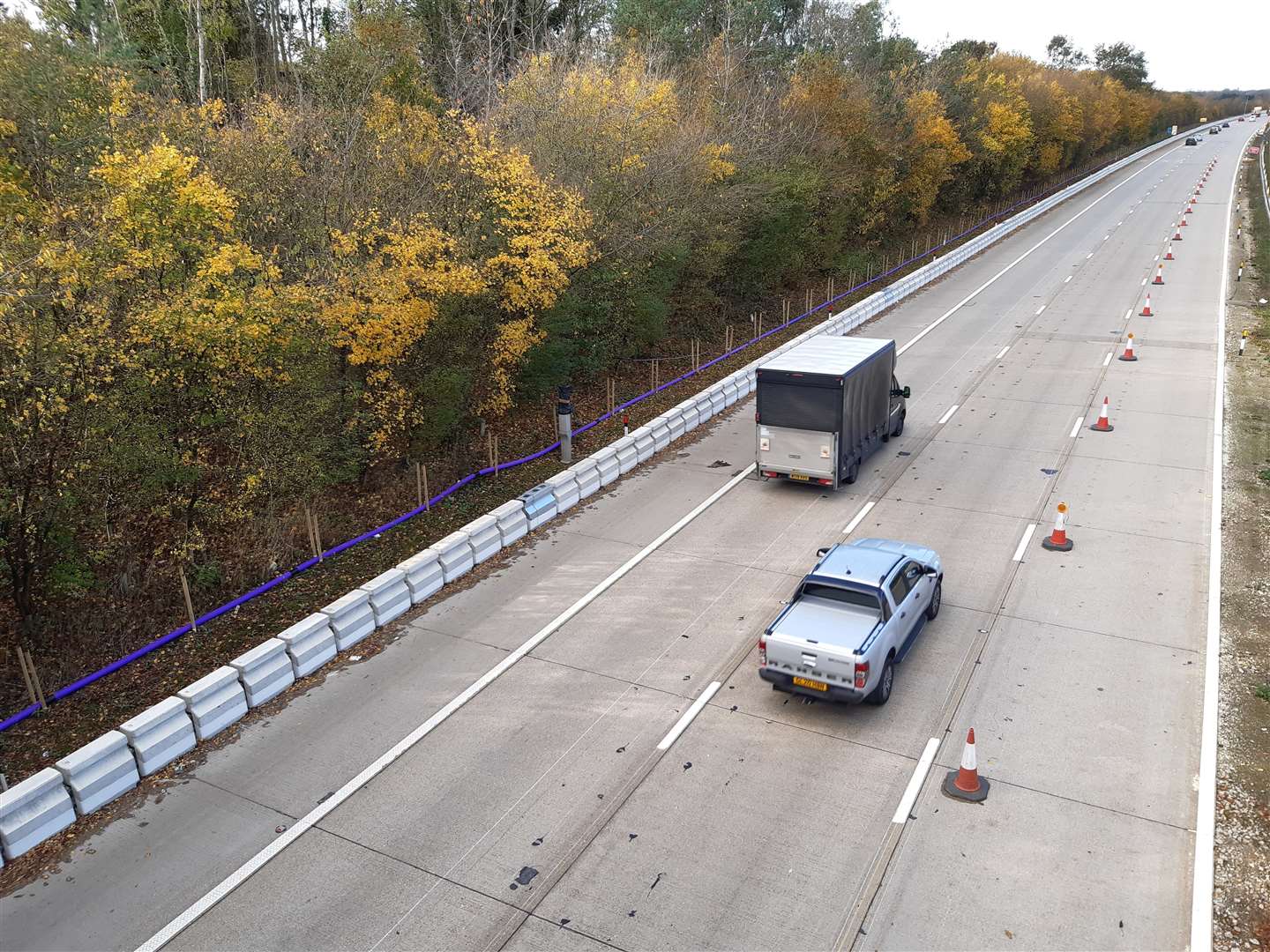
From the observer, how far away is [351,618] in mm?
13742

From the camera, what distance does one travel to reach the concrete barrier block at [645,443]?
21.7m

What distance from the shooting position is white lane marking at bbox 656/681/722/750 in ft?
37.0

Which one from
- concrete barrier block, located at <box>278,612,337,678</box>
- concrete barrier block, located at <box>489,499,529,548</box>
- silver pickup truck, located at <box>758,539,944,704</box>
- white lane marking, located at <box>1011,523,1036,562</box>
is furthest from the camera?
concrete barrier block, located at <box>489,499,529,548</box>

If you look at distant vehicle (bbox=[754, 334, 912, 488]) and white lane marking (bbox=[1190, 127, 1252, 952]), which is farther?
distant vehicle (bbox=[754, 334, 912, 488])

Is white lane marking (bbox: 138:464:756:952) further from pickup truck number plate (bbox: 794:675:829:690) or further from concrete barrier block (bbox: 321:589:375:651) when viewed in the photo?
pickup truck number plate (bbox: 794:675:829:690)

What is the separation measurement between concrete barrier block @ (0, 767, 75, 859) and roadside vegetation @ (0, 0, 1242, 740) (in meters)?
4.01

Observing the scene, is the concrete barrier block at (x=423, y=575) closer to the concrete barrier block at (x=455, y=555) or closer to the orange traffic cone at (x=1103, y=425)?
the concrete barrier block at (x=455, y=555)

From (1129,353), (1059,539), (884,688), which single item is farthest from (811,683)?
(1129,353)

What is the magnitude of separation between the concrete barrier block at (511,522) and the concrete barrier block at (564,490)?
3.48 ft

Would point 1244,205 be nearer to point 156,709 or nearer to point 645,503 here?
point 645,503

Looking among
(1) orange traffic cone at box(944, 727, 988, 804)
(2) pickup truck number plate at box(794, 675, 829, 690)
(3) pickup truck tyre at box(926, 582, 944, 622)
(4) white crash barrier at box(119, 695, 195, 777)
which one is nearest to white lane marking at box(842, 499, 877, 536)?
(3) pickup truck tyre at box(926, 582, 944, 622)

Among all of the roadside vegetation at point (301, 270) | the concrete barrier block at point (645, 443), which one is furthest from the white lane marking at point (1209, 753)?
the roadside vegetation at point (301, 270)

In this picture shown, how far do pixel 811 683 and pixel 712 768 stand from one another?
1.68 meters

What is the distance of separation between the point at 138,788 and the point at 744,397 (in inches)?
770
